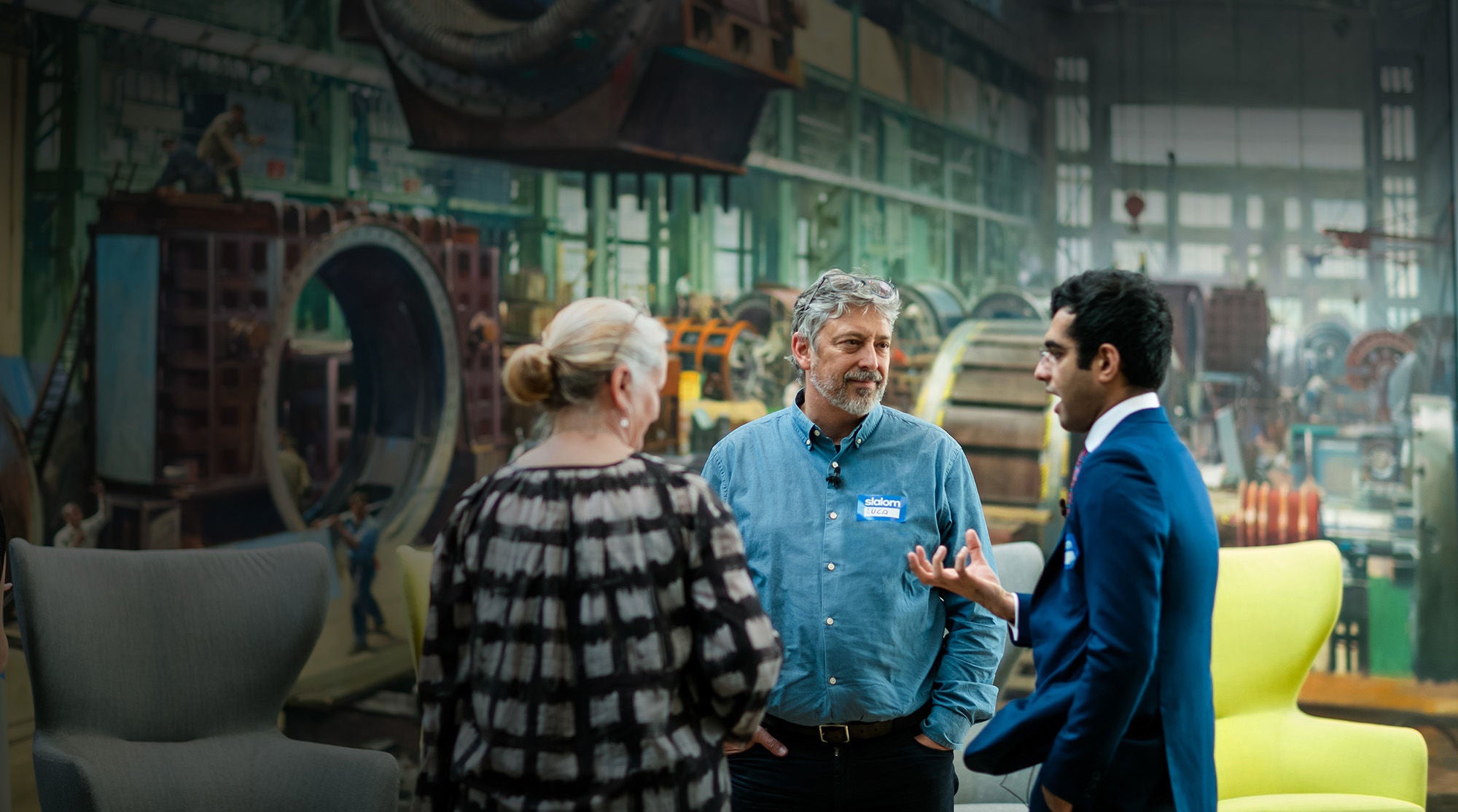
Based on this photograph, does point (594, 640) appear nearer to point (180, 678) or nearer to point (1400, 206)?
point (180, 678)

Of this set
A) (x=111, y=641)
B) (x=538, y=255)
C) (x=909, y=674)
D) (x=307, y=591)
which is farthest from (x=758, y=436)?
(x=538, y=255)

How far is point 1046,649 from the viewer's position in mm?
1820

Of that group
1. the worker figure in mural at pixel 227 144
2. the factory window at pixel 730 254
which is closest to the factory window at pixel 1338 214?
the factory window at pixel 730 254

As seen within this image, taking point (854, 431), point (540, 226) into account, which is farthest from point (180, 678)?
point (540, 226)

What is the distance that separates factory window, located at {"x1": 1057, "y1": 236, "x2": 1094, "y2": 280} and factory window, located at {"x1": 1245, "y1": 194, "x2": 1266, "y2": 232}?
0.72 m

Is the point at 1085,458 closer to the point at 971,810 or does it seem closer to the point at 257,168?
the point at 971,810

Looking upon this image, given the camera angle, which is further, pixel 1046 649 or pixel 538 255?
pixel 538 255

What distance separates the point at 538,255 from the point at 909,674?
309 centimetres

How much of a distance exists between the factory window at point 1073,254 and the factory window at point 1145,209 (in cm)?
18

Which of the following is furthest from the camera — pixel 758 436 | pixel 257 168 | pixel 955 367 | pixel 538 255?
pixel 955 367

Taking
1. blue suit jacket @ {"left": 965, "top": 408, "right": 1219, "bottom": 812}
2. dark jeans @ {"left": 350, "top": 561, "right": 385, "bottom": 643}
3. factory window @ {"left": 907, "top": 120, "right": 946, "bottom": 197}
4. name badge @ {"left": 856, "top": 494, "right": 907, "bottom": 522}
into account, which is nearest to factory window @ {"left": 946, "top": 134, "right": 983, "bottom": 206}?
factory window @ {"left": 907, "top": 120, "right": 946, "bottom": 197}

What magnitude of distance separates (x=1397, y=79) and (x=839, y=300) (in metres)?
4.14

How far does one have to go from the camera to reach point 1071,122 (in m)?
5.35

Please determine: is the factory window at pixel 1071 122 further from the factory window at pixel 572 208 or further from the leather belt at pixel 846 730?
the leather belt at pixel 846 730
